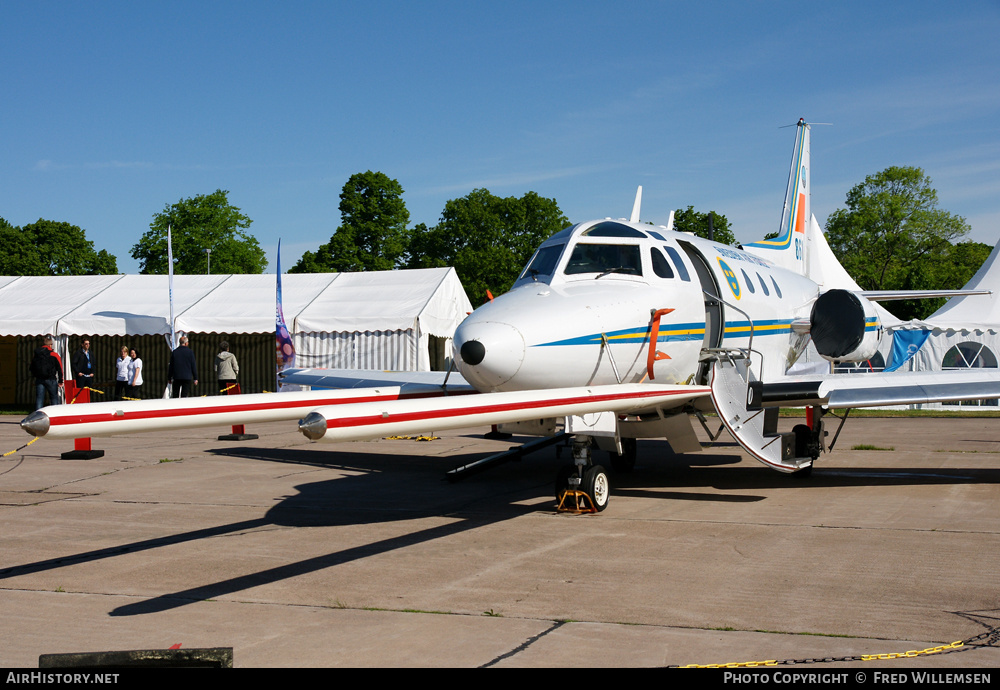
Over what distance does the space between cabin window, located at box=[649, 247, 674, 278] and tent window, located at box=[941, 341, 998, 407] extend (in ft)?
58.5

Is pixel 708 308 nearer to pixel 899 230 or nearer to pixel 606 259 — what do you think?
pixel 606 259

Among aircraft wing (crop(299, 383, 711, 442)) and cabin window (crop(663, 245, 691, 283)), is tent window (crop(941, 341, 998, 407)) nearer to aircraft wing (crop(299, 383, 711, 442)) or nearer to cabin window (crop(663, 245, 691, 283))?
cabin window (crop(663, 245, 691, 283))

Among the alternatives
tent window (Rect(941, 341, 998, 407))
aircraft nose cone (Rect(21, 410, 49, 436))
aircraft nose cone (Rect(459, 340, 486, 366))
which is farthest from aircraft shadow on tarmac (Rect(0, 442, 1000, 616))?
tent window (Rect(941, 341, 998, 407))

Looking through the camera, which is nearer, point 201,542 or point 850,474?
point 201,542

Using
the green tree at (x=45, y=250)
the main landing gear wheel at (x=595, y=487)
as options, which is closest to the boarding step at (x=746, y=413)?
the main landing gear wheel at (x=595, y=487)

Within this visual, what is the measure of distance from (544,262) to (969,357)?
19806 mm

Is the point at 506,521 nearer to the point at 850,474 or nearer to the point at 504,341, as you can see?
the point at 504,341

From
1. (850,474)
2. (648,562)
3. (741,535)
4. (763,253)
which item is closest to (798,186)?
(763,253)

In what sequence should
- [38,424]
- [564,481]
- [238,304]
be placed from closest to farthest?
[38,424] → [564,481] → [238,304]

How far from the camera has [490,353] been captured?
7.56 metres

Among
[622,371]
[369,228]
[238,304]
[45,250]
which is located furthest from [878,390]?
[45,250]

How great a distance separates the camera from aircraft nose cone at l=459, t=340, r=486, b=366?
755 cm

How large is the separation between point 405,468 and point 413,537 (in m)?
5.20

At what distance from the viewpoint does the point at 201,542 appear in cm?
755
